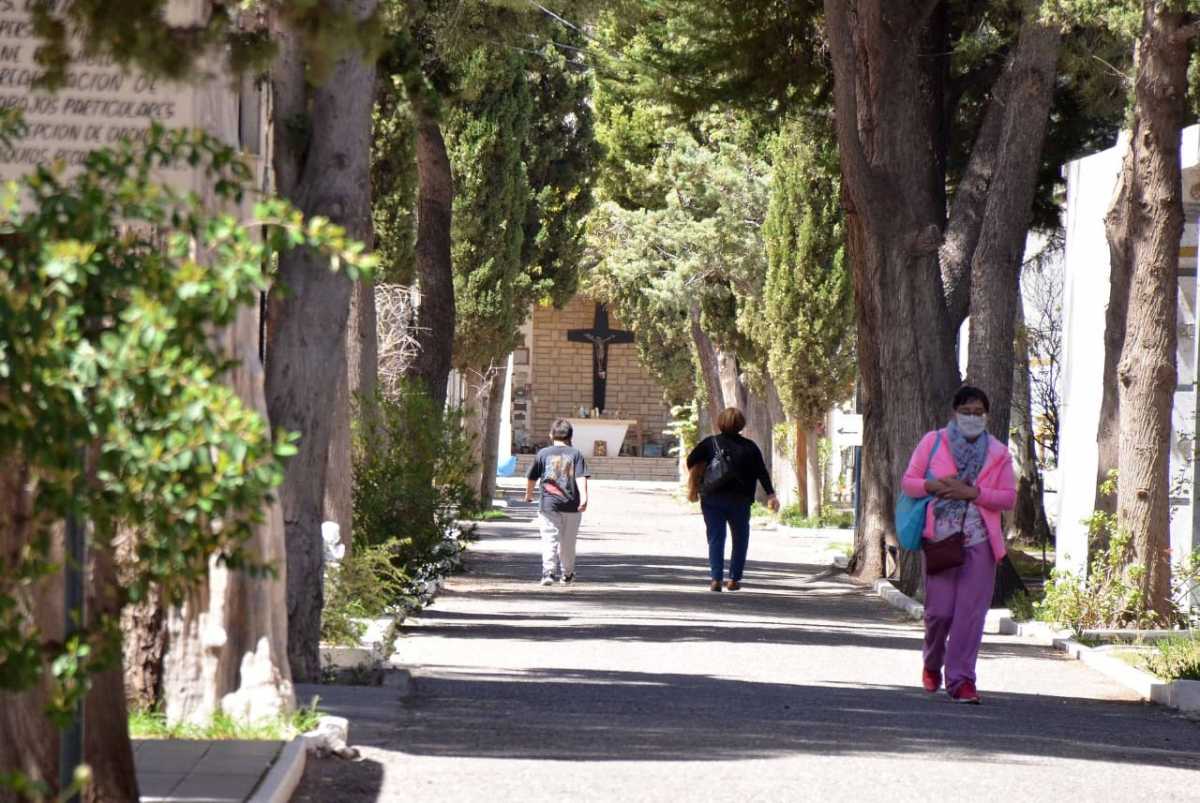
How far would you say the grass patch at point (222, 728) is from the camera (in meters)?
8.43

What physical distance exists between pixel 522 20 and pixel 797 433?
22.3 metres

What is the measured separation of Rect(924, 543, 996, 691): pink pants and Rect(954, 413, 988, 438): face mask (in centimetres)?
63

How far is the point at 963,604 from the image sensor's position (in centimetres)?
1138

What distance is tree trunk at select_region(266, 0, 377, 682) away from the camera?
10.2 metres

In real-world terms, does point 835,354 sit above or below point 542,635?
above

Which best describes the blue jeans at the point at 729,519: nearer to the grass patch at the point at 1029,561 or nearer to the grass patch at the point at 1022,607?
the grass patch at the point at 1022,607

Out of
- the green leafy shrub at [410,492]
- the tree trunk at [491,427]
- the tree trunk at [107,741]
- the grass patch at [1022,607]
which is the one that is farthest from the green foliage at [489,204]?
the tree trunk at [107,741]

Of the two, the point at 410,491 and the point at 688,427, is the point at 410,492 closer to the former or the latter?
the point at 410,491

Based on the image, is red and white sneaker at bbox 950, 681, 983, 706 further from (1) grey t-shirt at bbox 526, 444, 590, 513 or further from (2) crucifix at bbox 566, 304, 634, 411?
(2) crucifix at bbox 566, 304, 634, 411

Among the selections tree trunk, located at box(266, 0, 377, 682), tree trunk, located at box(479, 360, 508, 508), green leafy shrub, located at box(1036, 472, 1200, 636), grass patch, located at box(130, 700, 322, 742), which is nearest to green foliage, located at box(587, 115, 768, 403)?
tree trunk, located at box(479, 360, 508, 508)

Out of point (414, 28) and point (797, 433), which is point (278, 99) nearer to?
point (414, 28)

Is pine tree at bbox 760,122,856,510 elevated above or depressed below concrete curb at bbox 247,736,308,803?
above

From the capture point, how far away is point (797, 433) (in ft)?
133

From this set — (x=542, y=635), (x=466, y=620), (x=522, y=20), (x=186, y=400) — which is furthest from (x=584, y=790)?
(x=522, y=20)
